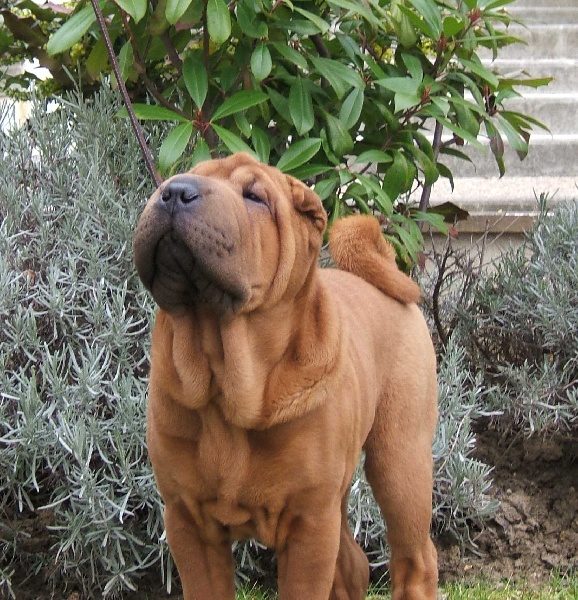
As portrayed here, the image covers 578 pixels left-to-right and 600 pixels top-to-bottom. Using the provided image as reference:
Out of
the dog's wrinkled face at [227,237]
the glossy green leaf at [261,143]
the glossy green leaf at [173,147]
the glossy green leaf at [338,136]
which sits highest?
the dog's wrinkled face at [227,237]

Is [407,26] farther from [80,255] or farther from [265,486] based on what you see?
[265,486]

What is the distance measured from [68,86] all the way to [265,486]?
9.01 ft

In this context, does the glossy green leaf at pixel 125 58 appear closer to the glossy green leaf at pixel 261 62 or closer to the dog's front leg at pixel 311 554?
the glossy green leaf at pixel 261 62

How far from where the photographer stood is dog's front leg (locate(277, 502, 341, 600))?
248 centimetres

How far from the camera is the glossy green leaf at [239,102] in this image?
3.60 meters

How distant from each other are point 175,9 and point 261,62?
17.2 inches

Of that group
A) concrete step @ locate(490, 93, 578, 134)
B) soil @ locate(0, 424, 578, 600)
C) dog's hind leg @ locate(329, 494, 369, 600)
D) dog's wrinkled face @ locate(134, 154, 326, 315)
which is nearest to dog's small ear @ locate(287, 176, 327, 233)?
dog's wrinkled face @ locate(134, 154, 326, 315)

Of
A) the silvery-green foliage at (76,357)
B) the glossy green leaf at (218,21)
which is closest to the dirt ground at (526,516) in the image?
the silvery-green foliage at (76,357)

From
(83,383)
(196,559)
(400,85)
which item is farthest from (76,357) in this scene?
(400,85)

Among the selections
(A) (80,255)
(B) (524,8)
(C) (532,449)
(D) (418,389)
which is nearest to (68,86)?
(A) (80,255)

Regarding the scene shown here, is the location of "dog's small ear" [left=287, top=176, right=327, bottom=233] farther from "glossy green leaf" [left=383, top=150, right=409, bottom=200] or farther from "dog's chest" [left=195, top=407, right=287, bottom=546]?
"glossy green leaf" [left=383, top=150, right=409, bottom=200]

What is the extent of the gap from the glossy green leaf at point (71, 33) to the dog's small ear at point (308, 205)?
51.3 inches

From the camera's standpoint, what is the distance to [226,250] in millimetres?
2246

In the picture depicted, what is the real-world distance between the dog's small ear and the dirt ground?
6.84ft
